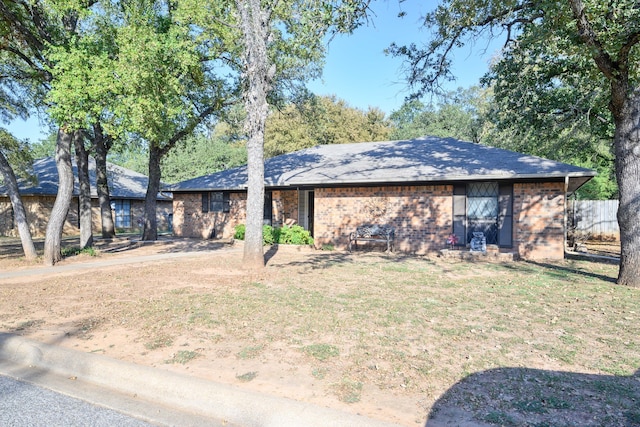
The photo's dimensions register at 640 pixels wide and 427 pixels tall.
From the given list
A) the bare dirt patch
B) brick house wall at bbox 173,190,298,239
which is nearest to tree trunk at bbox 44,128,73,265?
the bare dirt patch

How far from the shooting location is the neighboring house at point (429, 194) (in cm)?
1210

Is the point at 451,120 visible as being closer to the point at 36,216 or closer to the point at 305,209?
the point at 305,209

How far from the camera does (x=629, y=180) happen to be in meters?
8.15

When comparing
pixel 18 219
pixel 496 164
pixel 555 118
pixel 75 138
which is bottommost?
pixel 18 219

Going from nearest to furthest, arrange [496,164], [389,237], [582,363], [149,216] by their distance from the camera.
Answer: [582,363] < [496,164] < [389,237] < [149,216]

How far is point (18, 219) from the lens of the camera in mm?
11109

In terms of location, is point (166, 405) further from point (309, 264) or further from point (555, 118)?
point (555, 118)

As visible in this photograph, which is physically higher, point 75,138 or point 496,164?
point 75,138

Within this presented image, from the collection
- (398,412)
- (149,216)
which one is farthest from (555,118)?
(149,216)

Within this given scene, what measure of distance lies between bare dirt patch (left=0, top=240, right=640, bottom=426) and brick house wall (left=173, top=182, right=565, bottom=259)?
3.05m

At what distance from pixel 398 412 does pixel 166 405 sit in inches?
76.5

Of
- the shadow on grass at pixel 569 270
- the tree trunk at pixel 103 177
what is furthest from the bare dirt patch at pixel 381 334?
the tree trunk at pixel 103 177

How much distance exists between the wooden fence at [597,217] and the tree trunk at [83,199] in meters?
20.3

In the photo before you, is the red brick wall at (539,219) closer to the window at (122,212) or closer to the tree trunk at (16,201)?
the tree trunk at (16,201)
